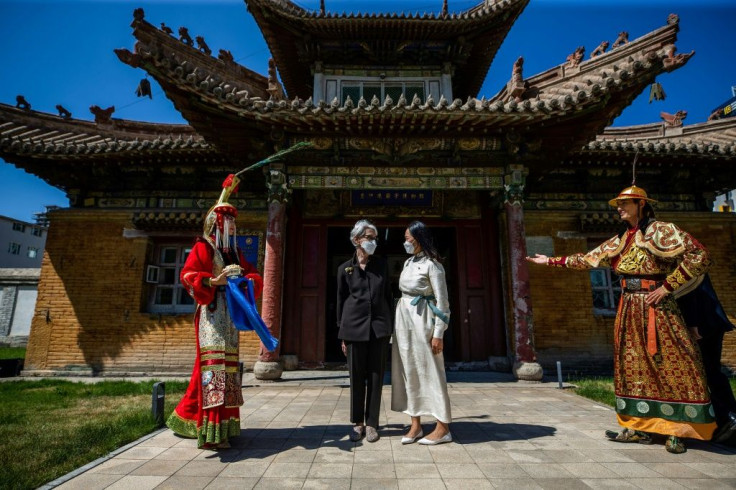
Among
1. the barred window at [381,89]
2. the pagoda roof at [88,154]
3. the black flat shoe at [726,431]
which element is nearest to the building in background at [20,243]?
the pagoda roof at [88,154]

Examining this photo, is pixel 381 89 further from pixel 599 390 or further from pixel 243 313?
pixel 599 390

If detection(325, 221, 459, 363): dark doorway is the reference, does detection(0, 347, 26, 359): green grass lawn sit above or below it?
below

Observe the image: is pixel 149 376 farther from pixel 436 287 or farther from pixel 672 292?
pixel 672 292

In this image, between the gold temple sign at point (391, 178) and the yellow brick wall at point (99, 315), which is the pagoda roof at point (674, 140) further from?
the yellow brick wall at point (99, 315)

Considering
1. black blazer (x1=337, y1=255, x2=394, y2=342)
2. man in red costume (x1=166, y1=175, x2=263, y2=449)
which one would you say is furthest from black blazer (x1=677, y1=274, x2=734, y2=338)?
man in red costume (x1=166, y1=175, x2=263, y2=449)

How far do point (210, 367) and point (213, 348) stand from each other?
153mm

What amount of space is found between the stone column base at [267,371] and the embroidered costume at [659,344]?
4895 mm

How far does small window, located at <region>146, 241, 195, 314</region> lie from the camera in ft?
27.0

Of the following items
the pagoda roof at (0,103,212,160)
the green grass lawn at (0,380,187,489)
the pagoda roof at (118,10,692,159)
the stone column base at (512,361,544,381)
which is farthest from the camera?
the pagoda roof at (0,103,212,160)

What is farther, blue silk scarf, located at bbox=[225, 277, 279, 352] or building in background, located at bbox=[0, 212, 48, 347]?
building in background, located at bbox=[0, 212, 48, 347]

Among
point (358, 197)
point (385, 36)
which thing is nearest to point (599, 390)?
point (358, 197)

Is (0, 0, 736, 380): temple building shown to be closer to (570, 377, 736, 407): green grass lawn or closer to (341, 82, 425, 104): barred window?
(341, 82, 425, 104): barred window

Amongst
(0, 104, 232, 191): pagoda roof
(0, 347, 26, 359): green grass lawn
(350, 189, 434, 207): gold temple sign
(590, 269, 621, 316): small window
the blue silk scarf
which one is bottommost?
(0, 347, 26, 359): green grass lawn

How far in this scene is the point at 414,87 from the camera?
9.20 meters
